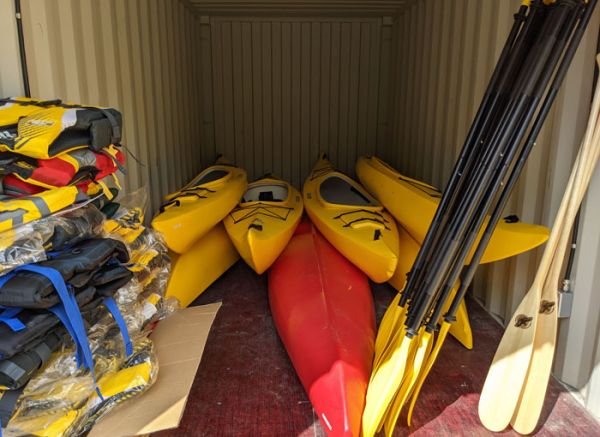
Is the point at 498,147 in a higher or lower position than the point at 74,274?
higher

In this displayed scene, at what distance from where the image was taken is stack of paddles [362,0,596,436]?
1621mm

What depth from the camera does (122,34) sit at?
2.75 metres

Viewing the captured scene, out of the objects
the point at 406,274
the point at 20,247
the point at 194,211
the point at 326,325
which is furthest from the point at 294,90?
the point at 20,247

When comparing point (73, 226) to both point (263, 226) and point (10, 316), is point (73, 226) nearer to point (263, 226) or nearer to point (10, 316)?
point (10, 316)

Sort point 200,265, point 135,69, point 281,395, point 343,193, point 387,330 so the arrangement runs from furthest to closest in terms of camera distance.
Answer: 1. point 343,193
2. point 135,69
3. point 200,265
4. point 387,330
5. point 281,395

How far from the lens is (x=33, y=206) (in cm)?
129

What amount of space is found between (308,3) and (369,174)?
6.94ft

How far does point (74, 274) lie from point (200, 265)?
1454 mm

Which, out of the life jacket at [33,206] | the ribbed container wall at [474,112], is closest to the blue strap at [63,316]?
the life jacket at [33,206]

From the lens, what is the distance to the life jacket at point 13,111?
1383 millimetres

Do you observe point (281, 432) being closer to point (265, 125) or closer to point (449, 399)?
point (449, 399)

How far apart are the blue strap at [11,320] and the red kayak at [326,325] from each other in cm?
99

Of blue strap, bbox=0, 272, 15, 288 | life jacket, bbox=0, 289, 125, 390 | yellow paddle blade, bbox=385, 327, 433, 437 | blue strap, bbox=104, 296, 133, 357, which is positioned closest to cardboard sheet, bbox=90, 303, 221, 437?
blue strap, bbox=104, 296, 133, 357

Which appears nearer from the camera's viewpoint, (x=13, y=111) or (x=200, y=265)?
(x=13, y=111)
